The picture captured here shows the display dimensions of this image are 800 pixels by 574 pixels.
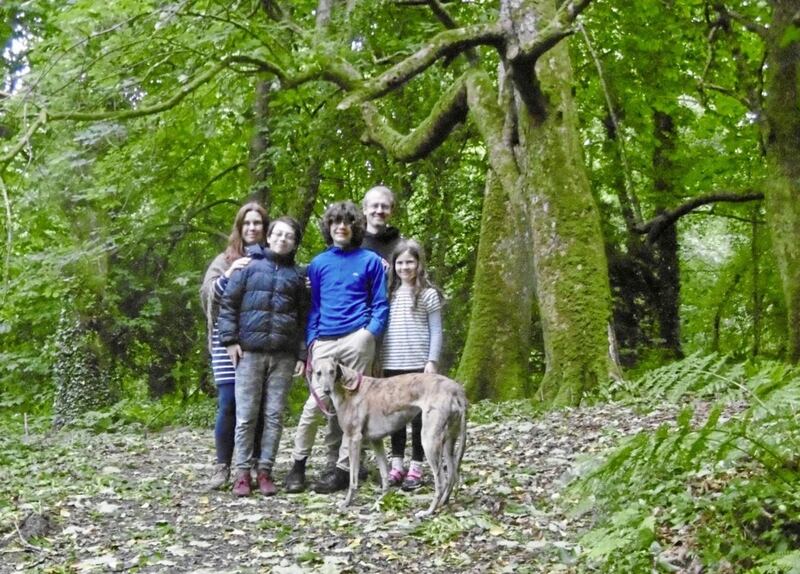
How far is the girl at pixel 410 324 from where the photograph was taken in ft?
22.1

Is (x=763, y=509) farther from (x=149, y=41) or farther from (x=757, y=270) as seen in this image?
(x=757, y=270)

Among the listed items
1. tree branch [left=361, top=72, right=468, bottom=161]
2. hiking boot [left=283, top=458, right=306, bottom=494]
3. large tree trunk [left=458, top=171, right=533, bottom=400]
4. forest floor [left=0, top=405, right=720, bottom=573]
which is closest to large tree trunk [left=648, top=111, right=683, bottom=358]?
large tree trunk [left=458, top=171, right=533, bottom=400]

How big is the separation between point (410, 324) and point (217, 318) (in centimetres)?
161

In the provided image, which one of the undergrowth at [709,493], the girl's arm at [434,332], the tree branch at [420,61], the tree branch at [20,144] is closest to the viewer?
the undergrowth at [709,493]

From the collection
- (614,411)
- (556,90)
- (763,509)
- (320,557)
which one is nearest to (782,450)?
(763,509)

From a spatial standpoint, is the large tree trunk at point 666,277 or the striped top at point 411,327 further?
the large tree trunk at point 666,277

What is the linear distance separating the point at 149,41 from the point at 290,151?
488 centimetres

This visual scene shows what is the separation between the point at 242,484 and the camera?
6852 millimetres

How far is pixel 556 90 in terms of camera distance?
10250 mm

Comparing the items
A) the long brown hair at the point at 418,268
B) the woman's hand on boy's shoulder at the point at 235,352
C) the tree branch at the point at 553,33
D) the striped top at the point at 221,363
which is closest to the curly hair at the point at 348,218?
the long brown hair at the point at 418,268

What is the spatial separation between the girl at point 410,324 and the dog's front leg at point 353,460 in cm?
44

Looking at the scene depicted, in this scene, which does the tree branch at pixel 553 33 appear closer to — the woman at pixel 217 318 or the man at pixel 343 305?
the man at pixel 343 305

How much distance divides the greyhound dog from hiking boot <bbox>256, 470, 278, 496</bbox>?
0.77 meters

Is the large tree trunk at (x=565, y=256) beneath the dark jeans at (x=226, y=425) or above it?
above
